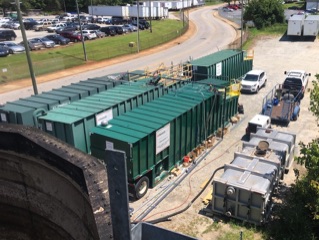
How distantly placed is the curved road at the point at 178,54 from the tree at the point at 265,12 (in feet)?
16.5

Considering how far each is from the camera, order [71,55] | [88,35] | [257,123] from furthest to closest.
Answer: [88,35]
[71,55]
[257,123]

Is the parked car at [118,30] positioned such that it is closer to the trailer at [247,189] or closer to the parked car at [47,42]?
the parked car at [47,42]

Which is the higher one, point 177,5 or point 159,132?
point 177,5

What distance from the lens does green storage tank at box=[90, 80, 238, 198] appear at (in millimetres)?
15172

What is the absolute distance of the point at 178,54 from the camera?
170 feet

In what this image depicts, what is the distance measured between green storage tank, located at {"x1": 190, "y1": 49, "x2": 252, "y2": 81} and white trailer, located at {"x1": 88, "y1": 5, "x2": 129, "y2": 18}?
67.0 metres

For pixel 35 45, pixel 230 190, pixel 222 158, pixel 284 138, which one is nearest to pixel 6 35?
pixel 35 45

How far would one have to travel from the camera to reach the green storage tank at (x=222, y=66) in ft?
92.4

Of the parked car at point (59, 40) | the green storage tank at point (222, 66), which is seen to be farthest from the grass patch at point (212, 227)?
the parked car at point (59, 40)

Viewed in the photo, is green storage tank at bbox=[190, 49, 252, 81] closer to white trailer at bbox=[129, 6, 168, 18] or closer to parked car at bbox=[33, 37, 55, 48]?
parked car at bbox=[33, 37, 55, 48]

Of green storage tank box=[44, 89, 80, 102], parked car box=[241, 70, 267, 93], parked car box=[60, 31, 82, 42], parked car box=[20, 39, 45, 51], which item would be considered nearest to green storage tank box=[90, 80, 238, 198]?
green storage tank box=[44, 89, 80, 102]

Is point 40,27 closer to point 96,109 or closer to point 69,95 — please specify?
point 69,95

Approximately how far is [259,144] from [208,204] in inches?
150

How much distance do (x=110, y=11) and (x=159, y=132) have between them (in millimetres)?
89561
